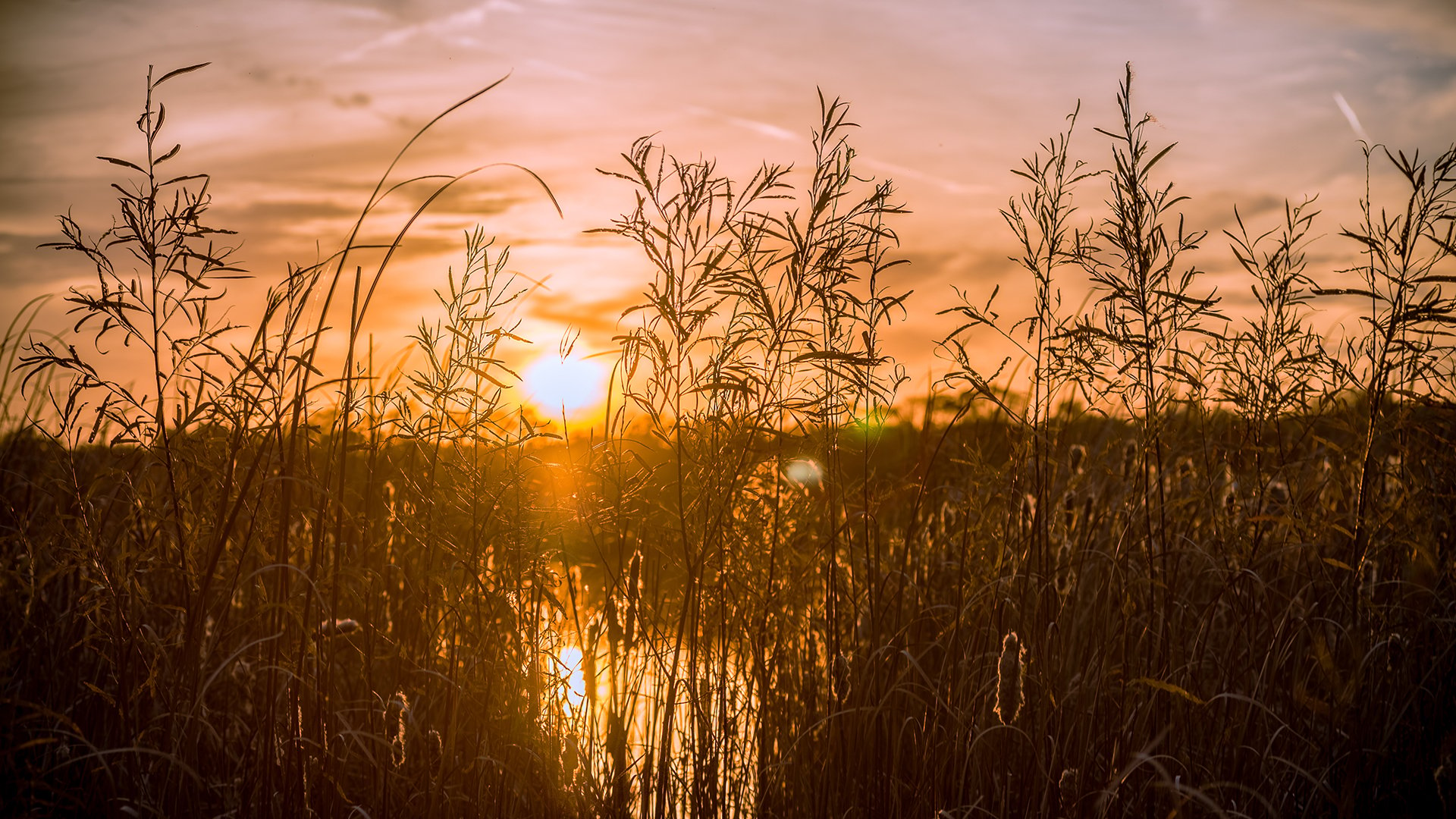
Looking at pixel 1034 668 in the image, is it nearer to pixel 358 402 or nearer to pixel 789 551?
pixel 789 551

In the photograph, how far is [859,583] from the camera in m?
3.88

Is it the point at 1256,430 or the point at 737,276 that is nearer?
the point at 737,276

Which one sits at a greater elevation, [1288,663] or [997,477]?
[997,477]

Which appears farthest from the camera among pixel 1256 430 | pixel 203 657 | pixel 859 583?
pixel 859 583

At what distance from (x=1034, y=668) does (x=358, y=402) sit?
2.13 m

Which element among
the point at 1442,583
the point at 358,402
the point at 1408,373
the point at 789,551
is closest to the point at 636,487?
the point at 789,551

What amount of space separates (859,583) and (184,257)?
256 cm

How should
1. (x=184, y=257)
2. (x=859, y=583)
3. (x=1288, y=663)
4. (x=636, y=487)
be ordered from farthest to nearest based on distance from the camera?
(x=859, y=583), (x=1288, y=663), (x=636, y=487), (x=184, y=257)

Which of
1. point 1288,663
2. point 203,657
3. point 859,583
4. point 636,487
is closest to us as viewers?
point 203,657

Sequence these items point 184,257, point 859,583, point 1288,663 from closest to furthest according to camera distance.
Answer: point 184,257 → point 1288,663 → point 859,583

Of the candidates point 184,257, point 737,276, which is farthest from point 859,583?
point 184,257

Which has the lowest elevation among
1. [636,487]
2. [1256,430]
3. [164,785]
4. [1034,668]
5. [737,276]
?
[164,785]

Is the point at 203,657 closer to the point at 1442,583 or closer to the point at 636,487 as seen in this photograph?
the point at 636,487

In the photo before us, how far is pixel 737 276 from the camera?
234 cm
